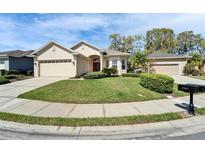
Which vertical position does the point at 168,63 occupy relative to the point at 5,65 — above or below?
above

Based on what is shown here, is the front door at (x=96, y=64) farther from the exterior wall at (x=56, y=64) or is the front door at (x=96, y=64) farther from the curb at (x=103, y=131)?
the curb at (x=103, y=131)

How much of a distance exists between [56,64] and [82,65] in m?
3.43

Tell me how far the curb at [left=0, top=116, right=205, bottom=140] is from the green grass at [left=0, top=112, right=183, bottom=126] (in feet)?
0.78

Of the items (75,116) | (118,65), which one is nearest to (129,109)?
(75,116)

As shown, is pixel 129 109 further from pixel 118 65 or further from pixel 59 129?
pixel 118 65

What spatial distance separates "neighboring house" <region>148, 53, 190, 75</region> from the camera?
30.4 meters

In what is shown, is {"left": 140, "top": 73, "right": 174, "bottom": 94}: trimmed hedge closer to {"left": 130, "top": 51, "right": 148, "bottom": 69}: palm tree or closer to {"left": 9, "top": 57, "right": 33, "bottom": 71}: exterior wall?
{"left": 130, "top": 51, "right": 148, "bottom": 69}: palm tree

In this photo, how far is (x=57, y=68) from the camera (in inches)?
877

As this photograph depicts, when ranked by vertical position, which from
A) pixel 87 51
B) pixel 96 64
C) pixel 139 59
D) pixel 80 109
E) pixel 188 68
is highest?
pixel 87 51

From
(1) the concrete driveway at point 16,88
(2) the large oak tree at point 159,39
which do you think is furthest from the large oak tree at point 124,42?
(1) the concrete driveway at point 16,88

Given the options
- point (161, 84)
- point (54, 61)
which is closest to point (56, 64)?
point (54, 61)

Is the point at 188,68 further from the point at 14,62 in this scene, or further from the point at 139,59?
the point at 14,62

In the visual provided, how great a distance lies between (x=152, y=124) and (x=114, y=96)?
4.31m

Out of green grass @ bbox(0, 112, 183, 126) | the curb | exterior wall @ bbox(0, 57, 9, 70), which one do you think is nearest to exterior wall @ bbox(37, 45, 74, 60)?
exterior wall @ bbox(0, 57, 9, 70)
